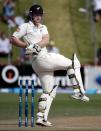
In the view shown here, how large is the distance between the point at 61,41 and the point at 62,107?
27.1 ft

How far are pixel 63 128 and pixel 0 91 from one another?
10.5 m

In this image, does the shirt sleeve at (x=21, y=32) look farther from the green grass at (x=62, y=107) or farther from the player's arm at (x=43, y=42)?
the green grass at (x=62, y=107)

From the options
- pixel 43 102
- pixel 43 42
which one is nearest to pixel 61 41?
pixel 43 102

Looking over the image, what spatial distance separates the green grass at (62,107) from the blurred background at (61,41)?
16cm

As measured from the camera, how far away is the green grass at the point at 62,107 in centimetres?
1305

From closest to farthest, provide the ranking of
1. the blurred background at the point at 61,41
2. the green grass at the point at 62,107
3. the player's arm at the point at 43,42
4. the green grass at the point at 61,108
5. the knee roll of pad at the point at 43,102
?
the player's arm at the point at 43,42 < the knee roll of pad at the point at 43,102 < the green grass at the point at 61,108 < the green grass at the point at 62,107 < the blurred background at the point at 61,41

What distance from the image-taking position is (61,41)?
2298 centimetres

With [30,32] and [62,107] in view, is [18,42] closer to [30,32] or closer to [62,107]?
[30,32]

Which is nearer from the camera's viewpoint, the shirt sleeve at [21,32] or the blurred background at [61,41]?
the shirt sleeve at [21,32]

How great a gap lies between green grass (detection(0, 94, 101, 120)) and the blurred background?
0.53ft

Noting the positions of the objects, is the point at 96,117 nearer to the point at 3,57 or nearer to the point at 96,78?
the point at 96,78

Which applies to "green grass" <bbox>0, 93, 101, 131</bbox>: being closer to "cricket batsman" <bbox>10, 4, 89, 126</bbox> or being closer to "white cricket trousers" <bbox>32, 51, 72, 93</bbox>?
"cricket batsman" <bbox>10, 4, 89, 126</bbox>

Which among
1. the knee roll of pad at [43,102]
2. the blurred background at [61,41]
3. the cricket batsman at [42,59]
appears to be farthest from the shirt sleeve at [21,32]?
the blurred background at [61,41]

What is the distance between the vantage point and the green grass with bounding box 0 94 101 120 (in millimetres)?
13047
